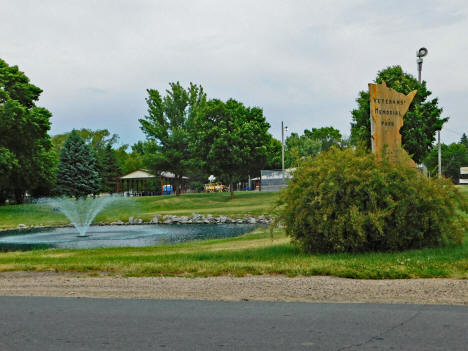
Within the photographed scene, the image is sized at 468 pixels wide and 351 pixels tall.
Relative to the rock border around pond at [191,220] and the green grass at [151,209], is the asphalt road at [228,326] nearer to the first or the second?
the green grass at [151,209]

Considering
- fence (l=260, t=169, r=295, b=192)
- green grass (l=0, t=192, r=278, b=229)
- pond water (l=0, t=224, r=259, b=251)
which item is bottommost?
pond water (l=0, t=224, r=259, b=251)

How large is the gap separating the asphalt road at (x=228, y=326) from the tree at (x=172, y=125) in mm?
49429

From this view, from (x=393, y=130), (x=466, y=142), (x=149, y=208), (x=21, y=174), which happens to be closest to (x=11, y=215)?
(x=21, y=174)

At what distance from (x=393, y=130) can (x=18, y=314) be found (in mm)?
12220

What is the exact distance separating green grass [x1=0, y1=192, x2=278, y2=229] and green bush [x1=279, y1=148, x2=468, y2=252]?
16.7 metres

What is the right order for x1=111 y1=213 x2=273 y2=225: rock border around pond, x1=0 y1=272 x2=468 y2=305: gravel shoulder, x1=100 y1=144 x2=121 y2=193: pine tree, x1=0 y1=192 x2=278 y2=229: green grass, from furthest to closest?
x1=100 y1=144 x2=121 y2=193: pine tree
x1=0 y1=192 x2=278 y2=229: green grass
x1=111 y1=213 x2=273 y2=225: rock border around pond
x1=0 y1=272 x2=468 y2=305: gravel shoulder

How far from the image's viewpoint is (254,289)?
298 inches

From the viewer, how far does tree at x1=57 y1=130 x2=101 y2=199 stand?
59125 mm

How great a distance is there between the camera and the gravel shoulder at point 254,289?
6.87m

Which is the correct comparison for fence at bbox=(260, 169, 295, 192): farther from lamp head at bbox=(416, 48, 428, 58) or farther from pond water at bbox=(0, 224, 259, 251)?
lamp head at bbox=(416, 48, 428, 58)

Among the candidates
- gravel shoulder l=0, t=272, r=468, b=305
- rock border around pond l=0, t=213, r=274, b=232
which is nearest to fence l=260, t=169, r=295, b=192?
rock border around pond l=0, t=213, r=274, b=232

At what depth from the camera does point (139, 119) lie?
59.1m

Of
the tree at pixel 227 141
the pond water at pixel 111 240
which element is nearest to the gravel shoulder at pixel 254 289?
the pond water at pixel 111 240

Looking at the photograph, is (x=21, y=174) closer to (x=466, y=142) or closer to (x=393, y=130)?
(x=393, y=130)
